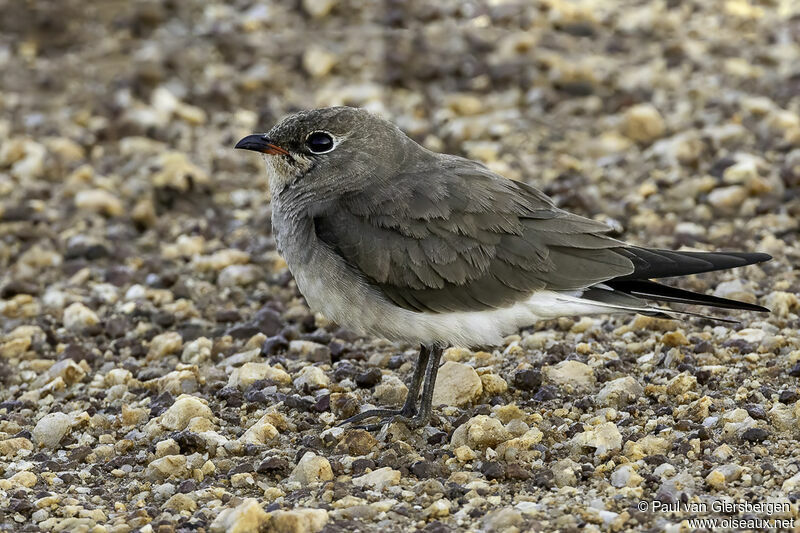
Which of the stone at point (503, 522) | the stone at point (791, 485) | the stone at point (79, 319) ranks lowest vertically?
the stone at point (503, 522)

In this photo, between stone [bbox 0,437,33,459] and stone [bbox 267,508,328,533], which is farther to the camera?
stone [bbox 0,437,33,459]

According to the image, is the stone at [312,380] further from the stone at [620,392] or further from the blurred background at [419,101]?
the blurred background at [419,101]

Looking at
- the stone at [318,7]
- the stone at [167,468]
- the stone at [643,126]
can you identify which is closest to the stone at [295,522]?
the stone at [167,468]

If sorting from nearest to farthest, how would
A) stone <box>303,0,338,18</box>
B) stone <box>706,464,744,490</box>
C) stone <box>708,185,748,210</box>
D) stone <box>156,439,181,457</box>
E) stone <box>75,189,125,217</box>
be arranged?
1. stone <box>706,464,744,490</box>
2. stone <box>156,439,181,457</box>
3. stone <box>708,185,748,210</box>
4. stone <box>75,189,125,217</box>
5. stone <box>303,0,338,18</box>

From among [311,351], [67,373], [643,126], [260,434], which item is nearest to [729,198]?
[643,126]

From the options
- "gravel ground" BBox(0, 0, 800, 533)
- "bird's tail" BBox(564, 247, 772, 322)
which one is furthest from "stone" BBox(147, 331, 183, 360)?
"bird's tail" BBox(564, 247, 772, 322)

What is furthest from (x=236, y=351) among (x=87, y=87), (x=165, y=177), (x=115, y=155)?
(x=87, y=87)

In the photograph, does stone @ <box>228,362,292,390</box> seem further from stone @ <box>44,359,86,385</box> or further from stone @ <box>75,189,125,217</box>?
stone @ <box>75,189,125,217</box>

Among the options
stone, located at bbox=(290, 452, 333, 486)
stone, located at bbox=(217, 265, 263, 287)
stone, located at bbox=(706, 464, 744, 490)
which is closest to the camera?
stone, located at bbox=(706, 464, 744, 490)
